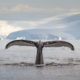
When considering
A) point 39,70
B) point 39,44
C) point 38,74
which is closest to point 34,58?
point 39,44

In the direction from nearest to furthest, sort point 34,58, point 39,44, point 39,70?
point 39,70 < point 39,44 < point 34,58

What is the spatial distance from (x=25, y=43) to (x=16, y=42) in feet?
2.17

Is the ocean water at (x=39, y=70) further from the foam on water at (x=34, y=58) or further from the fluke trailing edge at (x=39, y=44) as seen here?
the fluke trailing edge at (x=39, y=44)

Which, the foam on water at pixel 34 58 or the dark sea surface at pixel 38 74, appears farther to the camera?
the foam on water at pixel 34 58

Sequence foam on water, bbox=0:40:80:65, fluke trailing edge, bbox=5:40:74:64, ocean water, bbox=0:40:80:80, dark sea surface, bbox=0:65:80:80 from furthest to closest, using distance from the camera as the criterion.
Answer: foam on water, bbox=0:40:80:65, fluke trailing edge, bbox=5:40:74:64, ocean water, bbox=0:40:80:80, dark sea surface, bbox=0:65:80:80

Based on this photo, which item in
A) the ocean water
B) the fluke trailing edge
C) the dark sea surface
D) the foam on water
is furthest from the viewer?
the foam on water

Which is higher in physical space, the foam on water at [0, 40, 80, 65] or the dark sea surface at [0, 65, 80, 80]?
the foam on water at [0, 40, 80, 65]

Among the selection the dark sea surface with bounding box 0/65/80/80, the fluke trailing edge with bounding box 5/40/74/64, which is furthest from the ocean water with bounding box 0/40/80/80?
the fluke trailing edge with bounding box 5/40/74/64

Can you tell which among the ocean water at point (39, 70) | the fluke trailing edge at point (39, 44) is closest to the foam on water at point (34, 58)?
the ocean water at point (39, 70)

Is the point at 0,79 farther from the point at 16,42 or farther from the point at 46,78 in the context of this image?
the point at 16,42

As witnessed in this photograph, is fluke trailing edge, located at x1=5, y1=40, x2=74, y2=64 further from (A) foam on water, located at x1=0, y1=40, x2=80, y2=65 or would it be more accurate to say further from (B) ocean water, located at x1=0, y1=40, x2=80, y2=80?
(A) foam on water, located at x1=0, y1=40, x2=80, y2=65

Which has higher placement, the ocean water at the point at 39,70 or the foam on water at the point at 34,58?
the foam on water at the point at 34,58

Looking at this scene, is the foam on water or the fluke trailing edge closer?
the fluke trailing edge

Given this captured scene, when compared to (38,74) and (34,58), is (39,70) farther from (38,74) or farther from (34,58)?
(34,58)
